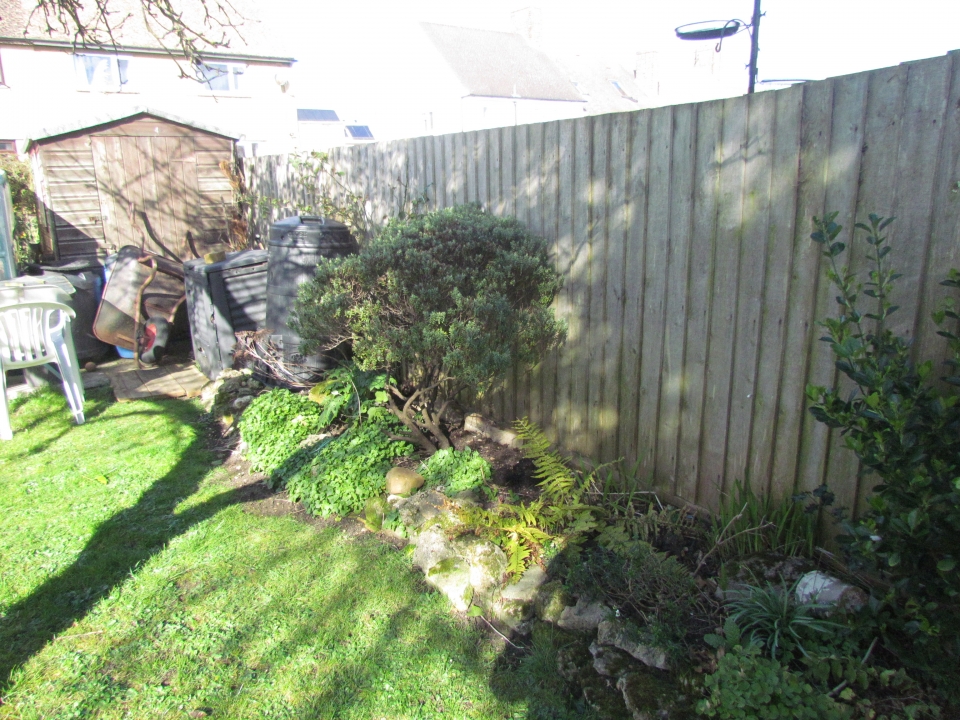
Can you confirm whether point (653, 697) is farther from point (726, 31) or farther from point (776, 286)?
point (726, 31)

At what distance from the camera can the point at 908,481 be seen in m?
2.17

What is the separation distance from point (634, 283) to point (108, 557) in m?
3.14

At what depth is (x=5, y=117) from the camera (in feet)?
59.7

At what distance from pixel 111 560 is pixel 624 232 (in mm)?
3214

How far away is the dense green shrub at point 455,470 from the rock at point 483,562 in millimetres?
533

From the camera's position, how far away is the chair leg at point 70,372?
559cm

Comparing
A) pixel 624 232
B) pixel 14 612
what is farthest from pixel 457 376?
→ pixel 14 612

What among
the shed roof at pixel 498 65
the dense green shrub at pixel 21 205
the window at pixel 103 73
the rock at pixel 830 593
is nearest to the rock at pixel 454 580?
the rock at pixel 830 593

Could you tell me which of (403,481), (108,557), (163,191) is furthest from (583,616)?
(163,191)

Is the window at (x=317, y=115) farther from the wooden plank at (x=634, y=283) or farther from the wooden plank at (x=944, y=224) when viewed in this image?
the wooden plank at (x=944, y=224)

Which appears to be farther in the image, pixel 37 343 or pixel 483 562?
pixel 37 343

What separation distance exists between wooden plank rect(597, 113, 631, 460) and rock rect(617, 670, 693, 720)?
5.31ft

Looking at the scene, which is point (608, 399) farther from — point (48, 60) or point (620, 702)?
point (48, 60)

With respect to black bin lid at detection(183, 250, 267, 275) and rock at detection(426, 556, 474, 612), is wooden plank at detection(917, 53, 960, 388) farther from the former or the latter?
black bin lid at detection(183, 250, 267, 275)
